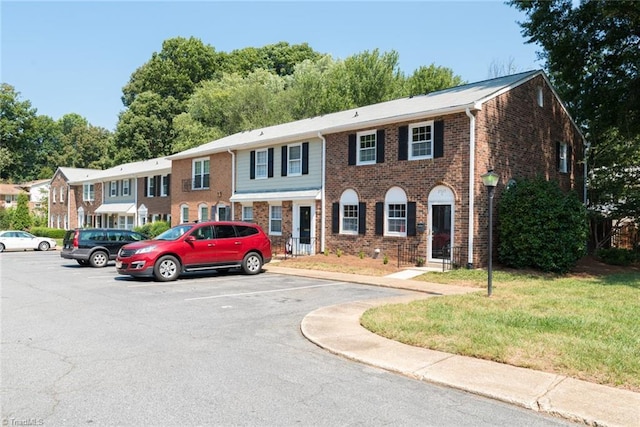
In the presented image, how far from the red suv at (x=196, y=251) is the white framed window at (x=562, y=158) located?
44.9 feet

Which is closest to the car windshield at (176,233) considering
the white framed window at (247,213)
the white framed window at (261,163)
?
the white framed window at (261,163)

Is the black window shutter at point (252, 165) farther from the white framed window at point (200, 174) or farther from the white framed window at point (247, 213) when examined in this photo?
the white framed window at point (200, 174)

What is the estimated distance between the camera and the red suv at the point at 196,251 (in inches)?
545

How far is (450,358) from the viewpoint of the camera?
6297mm

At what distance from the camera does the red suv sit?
1384cm

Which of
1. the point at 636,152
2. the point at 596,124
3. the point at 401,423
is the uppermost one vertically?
the point at 596,124

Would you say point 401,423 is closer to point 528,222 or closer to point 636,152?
point 528,222

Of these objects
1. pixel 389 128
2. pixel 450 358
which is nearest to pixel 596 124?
pixel 389 128

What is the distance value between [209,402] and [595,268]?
17.6 m

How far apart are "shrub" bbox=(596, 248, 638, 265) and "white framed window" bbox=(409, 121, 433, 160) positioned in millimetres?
9568

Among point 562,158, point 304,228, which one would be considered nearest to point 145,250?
point 304,228

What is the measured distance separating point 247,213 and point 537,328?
773 inches

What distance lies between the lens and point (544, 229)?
51.4 ft

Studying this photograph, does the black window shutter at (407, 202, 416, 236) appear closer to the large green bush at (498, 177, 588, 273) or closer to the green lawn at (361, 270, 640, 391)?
the large green bush at (498, 177, 588, 273)
